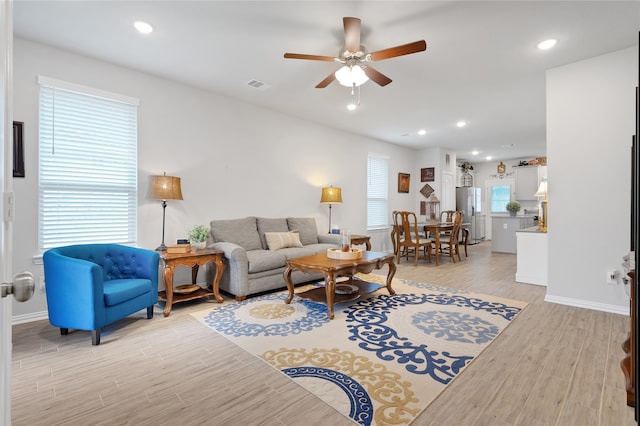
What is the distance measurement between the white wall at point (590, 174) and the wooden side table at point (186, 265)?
3.97 m

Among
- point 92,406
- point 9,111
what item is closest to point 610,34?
point 9,111

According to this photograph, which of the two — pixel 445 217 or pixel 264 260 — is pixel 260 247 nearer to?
pixel 264 260

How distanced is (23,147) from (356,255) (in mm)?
3544

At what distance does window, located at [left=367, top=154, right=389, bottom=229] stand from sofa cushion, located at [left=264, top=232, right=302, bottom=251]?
2770mm

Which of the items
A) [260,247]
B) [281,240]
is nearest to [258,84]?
[281,240]

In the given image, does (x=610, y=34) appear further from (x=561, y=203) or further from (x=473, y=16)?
(x=561, y=203)

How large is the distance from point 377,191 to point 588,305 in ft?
14.6

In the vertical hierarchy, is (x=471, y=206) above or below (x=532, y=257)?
above

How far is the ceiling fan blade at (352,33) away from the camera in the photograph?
244 centimetres

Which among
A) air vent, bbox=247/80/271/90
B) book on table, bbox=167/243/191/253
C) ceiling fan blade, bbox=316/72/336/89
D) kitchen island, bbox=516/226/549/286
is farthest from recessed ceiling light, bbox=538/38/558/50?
book on table, bbox=167/243/191/253

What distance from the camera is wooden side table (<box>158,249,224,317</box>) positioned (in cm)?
329

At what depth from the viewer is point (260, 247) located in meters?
4.54

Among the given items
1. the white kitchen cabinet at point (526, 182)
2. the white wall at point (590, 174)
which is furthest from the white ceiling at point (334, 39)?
the white kitchen cabinet at point (526, 182)

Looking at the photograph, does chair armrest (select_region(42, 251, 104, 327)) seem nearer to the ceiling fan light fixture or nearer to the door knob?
the door knob
